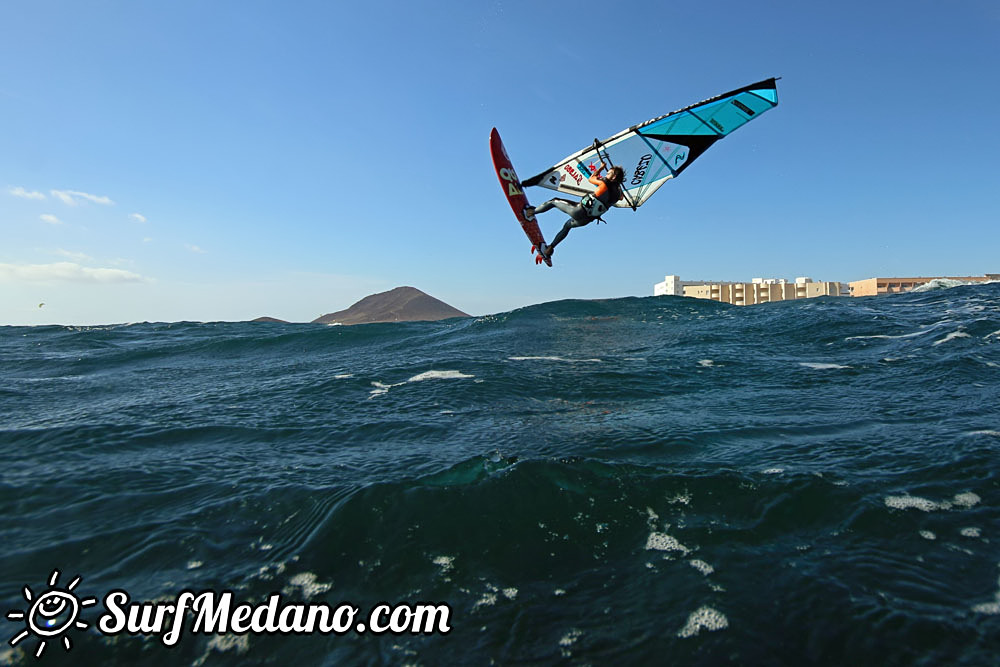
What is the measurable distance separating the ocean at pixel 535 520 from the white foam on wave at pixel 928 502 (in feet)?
0.07

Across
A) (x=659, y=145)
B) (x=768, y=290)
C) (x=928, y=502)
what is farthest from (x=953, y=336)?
(x=768, y=290)

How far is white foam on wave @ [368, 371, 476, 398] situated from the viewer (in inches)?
414

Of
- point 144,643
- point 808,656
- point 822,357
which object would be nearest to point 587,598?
point 808,656

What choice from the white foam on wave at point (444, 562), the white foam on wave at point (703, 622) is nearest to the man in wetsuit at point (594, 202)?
the white foam on wave at point (444, 562)

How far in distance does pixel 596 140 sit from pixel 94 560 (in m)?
12.3

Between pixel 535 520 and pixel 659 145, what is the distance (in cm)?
1197

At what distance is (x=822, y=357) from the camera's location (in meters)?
12.3

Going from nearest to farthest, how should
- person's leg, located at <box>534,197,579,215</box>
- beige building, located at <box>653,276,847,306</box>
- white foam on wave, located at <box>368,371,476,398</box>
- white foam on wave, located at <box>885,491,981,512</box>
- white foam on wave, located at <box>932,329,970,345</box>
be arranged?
white foam on wave, located at <box>885,491,981,512</box>
white foam on wave, located at <box>368,371,476,398</box>
person's leg, located at <box>534,197,579,215</box>
white foam on wave, located at <box>932,329,970,345</box>
beige building, located at <box>653,276,847,306</box>

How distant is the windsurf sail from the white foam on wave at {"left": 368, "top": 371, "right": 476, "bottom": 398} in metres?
6.05

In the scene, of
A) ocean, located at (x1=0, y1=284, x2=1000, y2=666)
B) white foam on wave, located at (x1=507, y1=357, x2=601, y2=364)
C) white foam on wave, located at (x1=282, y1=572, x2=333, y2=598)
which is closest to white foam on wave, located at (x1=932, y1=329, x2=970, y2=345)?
ocean, located at (x1=0, y1=284, x2=1000, y2=666)

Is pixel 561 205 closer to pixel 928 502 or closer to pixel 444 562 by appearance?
pixel 928 502

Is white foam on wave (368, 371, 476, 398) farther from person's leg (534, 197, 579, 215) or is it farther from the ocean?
person's leg (534, 197, 579, 215)

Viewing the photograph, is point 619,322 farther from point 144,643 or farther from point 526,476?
point 144,643

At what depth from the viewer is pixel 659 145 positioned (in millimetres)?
12984
